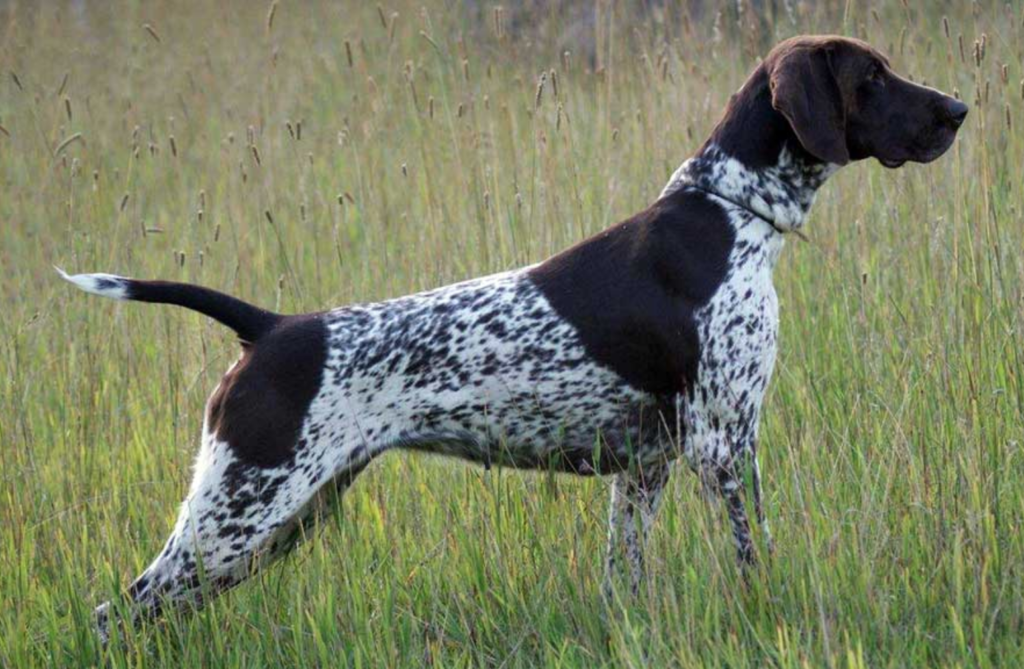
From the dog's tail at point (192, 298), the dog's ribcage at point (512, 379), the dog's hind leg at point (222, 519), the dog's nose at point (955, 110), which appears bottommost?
the dog's hind leg at point (222, 519)

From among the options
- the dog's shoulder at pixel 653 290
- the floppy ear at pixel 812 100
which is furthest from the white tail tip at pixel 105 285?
the floppy ear at pixel 812 100

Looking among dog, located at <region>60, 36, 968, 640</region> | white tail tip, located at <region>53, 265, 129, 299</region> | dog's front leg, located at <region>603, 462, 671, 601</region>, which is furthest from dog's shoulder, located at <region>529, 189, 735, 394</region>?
white tail tip, located at <region>53, 265, 129, 299</region>

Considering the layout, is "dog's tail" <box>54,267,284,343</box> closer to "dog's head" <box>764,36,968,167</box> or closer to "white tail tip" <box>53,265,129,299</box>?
"white tail tip" <box>53,265,129,299</box>

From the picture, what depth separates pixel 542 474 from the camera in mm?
3900

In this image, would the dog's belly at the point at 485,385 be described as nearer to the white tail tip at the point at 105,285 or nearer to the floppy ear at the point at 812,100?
the white tail tip at the point at 105,285

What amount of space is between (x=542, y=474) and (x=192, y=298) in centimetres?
111

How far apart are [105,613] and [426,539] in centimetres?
94

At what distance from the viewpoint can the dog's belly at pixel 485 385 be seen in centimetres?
359

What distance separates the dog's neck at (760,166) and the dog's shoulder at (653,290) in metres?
0.06

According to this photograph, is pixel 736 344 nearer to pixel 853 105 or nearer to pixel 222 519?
pixel 853 105

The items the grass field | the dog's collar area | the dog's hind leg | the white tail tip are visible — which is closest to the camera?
the grass field

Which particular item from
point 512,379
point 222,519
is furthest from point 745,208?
point 222,519

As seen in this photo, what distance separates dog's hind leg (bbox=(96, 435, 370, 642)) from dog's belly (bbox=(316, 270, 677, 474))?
176mm

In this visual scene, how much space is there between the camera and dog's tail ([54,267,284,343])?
3607mm
